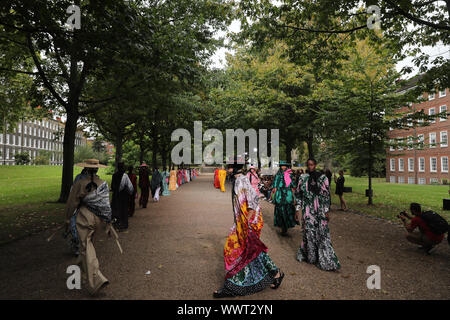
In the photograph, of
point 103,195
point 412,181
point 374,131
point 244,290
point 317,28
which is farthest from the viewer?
point 412,181

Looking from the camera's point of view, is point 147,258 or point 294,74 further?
point 294,74

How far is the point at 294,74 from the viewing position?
1808 cm

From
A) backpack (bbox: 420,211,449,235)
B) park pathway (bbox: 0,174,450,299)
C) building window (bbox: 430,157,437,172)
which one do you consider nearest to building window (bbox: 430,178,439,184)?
building window (bbox: 430,157,437,172)

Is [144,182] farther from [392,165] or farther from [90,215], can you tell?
[392,165]

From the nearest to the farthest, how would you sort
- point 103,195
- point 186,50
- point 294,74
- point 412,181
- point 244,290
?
point 244,290
point 103,195
point 186,50
point 294,74
point 412,181

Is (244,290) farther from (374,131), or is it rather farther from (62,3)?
(374,131)

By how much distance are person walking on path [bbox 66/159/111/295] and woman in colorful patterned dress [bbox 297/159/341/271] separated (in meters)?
3.50

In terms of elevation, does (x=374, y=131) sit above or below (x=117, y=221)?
above

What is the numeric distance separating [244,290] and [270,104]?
1642 cm

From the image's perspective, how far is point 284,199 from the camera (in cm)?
756

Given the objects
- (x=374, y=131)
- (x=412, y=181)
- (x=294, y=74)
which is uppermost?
(x=294, y=74)

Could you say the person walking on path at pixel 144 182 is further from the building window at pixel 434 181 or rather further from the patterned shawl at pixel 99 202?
the building window at pixel 434 181

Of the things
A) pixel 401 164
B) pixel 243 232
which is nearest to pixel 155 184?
pixel 243 232
